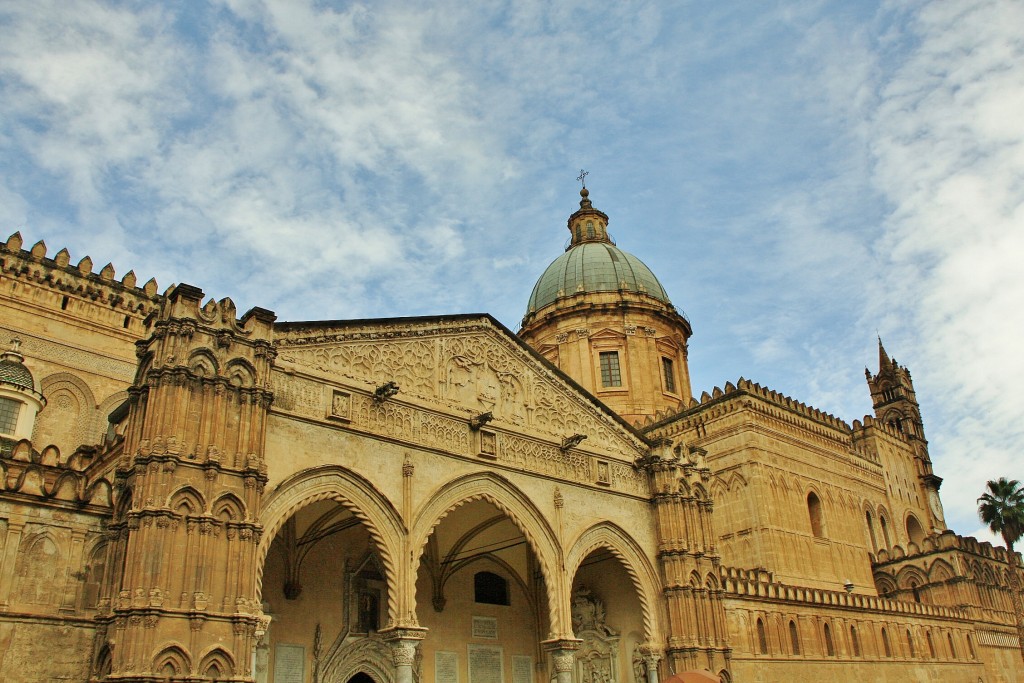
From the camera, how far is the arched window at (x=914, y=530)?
4222cm

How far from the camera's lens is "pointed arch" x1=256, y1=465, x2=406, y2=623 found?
1644cm

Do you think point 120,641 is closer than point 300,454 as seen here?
Yes

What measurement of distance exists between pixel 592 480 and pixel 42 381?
656 inches

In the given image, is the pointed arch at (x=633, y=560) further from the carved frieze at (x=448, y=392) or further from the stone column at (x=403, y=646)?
the stone column at (x=403, y=646)

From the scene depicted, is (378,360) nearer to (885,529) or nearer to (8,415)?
(8,415)

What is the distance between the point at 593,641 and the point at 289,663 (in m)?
8.85

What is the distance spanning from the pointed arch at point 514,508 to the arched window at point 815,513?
1768 cm

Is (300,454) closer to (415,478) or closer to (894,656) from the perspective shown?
(415,478)

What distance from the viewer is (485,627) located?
23.6 meters

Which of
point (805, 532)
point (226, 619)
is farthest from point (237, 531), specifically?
point (805, 532)

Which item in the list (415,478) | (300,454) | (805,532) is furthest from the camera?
(805,532)

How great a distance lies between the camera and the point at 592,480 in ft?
74.1

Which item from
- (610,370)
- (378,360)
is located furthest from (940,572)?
(378,360)

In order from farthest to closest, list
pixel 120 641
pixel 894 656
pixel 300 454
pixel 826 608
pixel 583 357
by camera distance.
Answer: pixel 583 357
pixel 894 656
pixel 826 608
pixel 300 454
pixel 120 641
